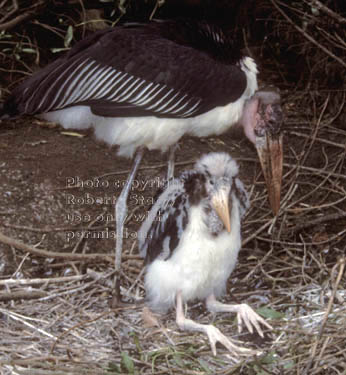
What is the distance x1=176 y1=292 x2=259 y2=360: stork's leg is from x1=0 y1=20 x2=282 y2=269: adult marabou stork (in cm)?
39

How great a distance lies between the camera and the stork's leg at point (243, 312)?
2328mm

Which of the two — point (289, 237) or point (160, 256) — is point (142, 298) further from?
point (289, 237)

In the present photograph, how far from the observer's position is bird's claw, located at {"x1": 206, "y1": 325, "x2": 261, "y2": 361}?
2.20 m

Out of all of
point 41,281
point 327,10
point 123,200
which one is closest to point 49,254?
point 41,281

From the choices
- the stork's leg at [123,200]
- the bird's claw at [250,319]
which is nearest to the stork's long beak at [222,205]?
the bird's claw at [250,319]

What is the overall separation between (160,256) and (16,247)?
64 centimetres

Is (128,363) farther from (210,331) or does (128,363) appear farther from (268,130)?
(268,130)

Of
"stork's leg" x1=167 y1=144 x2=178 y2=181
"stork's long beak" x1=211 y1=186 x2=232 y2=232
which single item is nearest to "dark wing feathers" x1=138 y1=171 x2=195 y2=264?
"stork's long beak" x1=211 y1=186 x2=232 y2=232

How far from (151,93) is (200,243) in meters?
0.59

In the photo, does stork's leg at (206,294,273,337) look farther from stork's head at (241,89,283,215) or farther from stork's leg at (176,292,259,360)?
stork's head at (241,89,283,215)

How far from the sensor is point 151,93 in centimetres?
257

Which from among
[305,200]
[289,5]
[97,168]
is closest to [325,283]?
[305,200]

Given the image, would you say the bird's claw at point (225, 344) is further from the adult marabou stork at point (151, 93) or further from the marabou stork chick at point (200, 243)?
the adult marabou stork at point (151, 93)

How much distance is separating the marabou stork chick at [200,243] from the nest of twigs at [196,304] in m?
0.07
